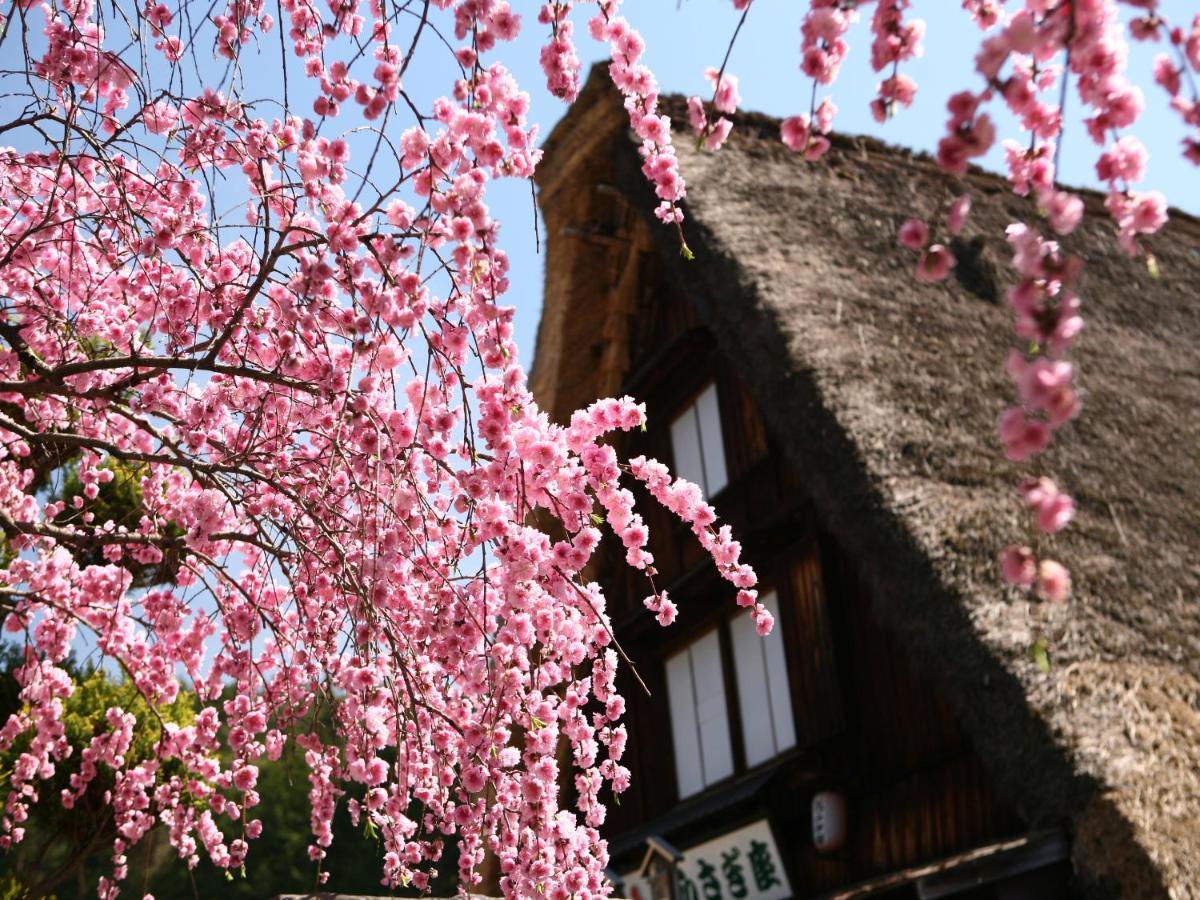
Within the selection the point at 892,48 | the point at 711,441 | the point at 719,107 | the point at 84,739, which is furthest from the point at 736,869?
the point at 892,48

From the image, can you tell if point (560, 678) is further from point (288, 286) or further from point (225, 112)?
point (225, 112)

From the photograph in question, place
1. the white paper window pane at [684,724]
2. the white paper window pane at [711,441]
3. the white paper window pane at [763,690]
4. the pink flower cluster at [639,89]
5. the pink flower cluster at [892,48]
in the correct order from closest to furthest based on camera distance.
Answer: the pink flower cluster at [892,48], the pink flower cluster at [639,89], the white paper window pane at [763,690], the white paper window pane at [684,724], the white paper window pane at [711,441]

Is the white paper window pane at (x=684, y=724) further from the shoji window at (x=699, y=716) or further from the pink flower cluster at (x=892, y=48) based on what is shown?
the pink flower cluster at (x=892, y=48)

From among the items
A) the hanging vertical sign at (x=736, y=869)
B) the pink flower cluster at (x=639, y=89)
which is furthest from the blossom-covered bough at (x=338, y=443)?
the hanging vertical sign at (x=736, y=869)

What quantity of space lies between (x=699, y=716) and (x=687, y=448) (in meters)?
1.85

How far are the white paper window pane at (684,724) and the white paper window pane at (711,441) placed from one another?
3.81 feet

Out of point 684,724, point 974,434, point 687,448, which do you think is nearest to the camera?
point 974,434

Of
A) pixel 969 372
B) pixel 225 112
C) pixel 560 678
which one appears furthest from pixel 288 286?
pixel 969 372

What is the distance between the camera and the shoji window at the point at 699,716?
7.28 m

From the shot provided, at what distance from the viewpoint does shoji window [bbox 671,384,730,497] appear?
7.79 meters

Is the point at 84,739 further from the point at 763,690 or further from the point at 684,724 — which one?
the point at 763,690

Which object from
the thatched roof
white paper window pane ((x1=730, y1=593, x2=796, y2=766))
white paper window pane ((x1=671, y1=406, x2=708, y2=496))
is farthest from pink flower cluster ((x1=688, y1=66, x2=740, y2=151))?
white paper window pane ((x1=671, y1=406, x2=708, y2=496))

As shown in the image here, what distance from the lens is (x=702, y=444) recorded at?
803 cm

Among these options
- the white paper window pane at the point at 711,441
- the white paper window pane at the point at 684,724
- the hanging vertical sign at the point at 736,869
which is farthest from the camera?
the white paper window pane at the point at 711,441
